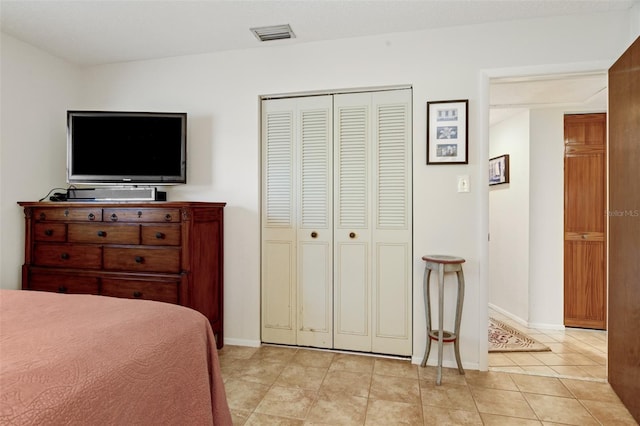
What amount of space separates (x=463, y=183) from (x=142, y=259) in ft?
7.73

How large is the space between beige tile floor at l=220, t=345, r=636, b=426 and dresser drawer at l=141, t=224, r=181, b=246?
97 cm

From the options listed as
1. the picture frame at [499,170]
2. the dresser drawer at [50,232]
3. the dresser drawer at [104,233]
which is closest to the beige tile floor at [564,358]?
the picture frame at [499,170]

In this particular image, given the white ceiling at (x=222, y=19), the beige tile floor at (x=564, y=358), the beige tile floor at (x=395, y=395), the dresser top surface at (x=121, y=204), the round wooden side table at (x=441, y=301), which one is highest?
the white ceiling at (x=222, y=19)

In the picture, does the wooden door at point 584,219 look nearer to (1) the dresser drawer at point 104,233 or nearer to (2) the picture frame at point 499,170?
(2) the picture frame at point 499,170

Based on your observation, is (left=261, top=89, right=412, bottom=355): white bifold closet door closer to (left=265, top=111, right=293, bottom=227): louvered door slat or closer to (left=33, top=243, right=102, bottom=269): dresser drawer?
(left=265, top=111, right=293, bottom=227): louvered door slat

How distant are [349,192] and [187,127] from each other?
148 centimetres

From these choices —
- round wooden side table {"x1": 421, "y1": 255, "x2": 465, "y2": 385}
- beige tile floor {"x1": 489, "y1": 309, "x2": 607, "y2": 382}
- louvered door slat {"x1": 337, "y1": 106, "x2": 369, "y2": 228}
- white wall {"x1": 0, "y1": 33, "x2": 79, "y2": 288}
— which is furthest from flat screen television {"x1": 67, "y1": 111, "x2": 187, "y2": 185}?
beige tile floor {"x1": 489, "y1": 309, "x2": 607, "y2": 382}

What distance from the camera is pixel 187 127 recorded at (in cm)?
298

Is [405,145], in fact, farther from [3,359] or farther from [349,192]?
[3,359]

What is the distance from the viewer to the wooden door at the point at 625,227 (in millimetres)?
1899

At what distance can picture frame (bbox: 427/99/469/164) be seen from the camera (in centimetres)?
250

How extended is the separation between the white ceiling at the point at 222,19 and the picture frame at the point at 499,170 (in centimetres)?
112

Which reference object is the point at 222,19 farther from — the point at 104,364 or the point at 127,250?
the point at 104,364

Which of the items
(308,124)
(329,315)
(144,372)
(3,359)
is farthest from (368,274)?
(3,359)
